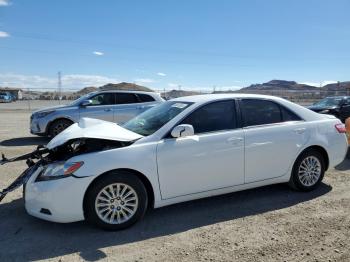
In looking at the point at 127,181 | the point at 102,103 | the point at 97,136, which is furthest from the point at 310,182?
the point at 102,103

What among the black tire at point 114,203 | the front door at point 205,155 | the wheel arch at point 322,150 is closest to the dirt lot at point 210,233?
the black tire at point 114,203

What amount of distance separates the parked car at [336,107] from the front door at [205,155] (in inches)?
437

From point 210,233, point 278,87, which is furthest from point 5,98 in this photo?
point 278,87

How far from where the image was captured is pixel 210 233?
4270 mm

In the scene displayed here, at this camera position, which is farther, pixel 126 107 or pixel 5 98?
pixel 5 98

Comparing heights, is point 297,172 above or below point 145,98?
below

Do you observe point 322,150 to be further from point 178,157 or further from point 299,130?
point 178,157

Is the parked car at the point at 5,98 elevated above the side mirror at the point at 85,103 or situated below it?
above

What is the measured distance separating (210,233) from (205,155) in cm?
98

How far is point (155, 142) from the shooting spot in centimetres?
453

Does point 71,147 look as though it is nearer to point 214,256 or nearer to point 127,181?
point 127,181

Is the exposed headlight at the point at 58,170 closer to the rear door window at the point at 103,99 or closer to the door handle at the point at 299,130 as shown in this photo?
the door handle at the point at 299,130

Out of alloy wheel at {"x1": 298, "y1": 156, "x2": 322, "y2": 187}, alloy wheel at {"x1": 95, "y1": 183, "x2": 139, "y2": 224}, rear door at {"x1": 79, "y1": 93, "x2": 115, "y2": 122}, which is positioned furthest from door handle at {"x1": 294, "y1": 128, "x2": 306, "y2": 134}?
rear door at {"x1": 79, "y1": 93, "x2": 115, "y2": 122}

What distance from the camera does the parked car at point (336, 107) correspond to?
14844 millimetres
